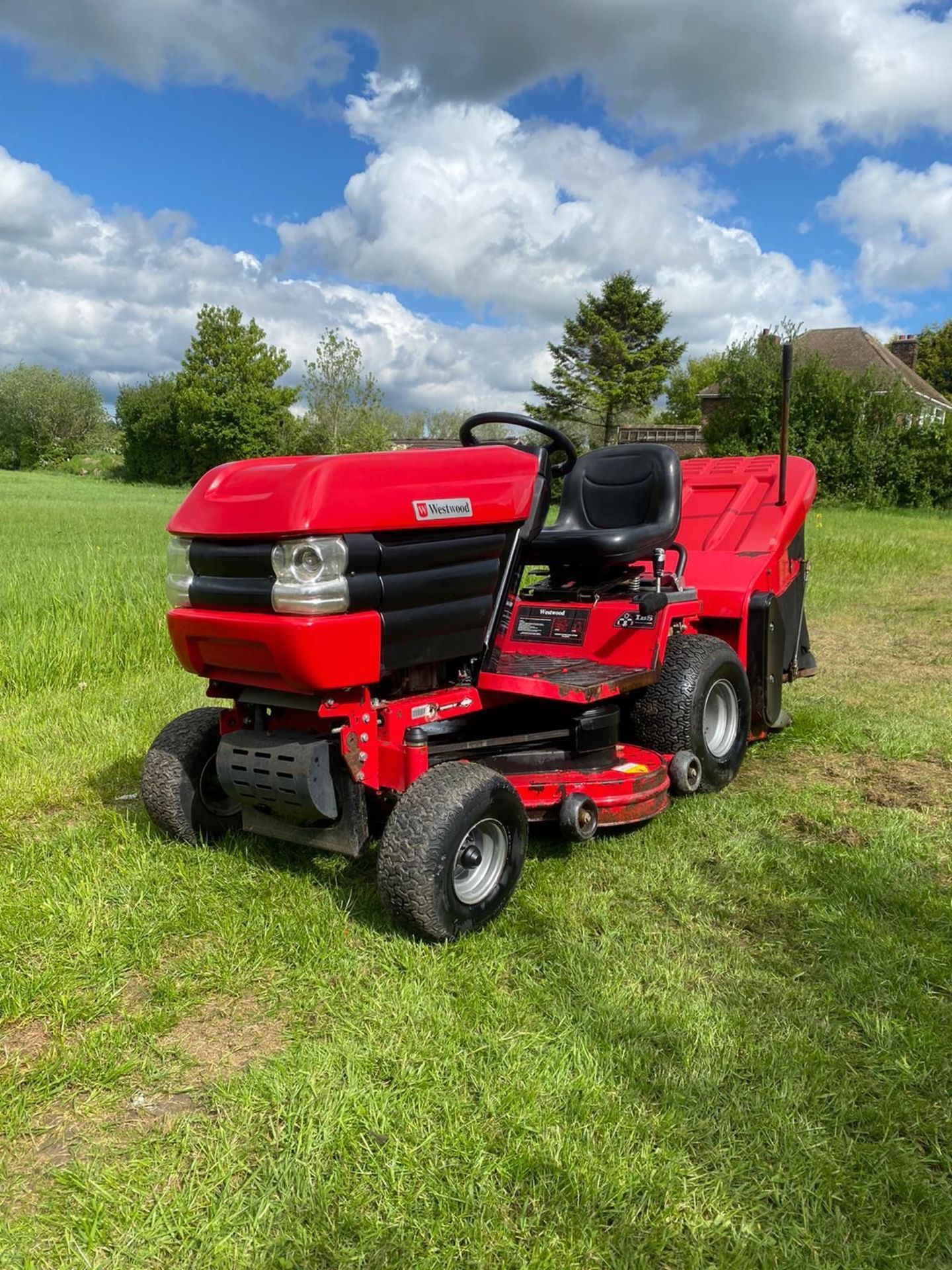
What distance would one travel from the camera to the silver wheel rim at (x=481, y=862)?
281cm

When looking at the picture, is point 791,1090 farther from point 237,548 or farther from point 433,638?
point 237,548

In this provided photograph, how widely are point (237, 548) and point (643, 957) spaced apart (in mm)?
1653

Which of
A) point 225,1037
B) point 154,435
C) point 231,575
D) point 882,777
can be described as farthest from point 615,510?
point 154,435

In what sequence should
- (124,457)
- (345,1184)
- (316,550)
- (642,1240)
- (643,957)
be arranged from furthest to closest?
(124,457) → (643,957) → (316,550) → (345,1184) → (642,1240)

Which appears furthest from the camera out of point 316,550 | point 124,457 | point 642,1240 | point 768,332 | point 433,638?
point 124,457

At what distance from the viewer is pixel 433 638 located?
2.91 m

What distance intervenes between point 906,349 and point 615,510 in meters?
46.8

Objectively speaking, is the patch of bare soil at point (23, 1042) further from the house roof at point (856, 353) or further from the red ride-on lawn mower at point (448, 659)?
the house roof at point (856, 353)

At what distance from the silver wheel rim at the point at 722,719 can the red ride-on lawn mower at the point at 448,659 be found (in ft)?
0.03

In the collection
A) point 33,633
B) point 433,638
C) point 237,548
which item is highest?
point 237,548

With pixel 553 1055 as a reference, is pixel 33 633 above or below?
above

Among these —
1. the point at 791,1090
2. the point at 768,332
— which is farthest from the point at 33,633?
the point at 768,332

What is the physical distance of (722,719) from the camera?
4156 millimetres

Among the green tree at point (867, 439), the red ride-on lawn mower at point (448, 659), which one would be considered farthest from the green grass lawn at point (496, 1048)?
the green tree at point (867, 439)
